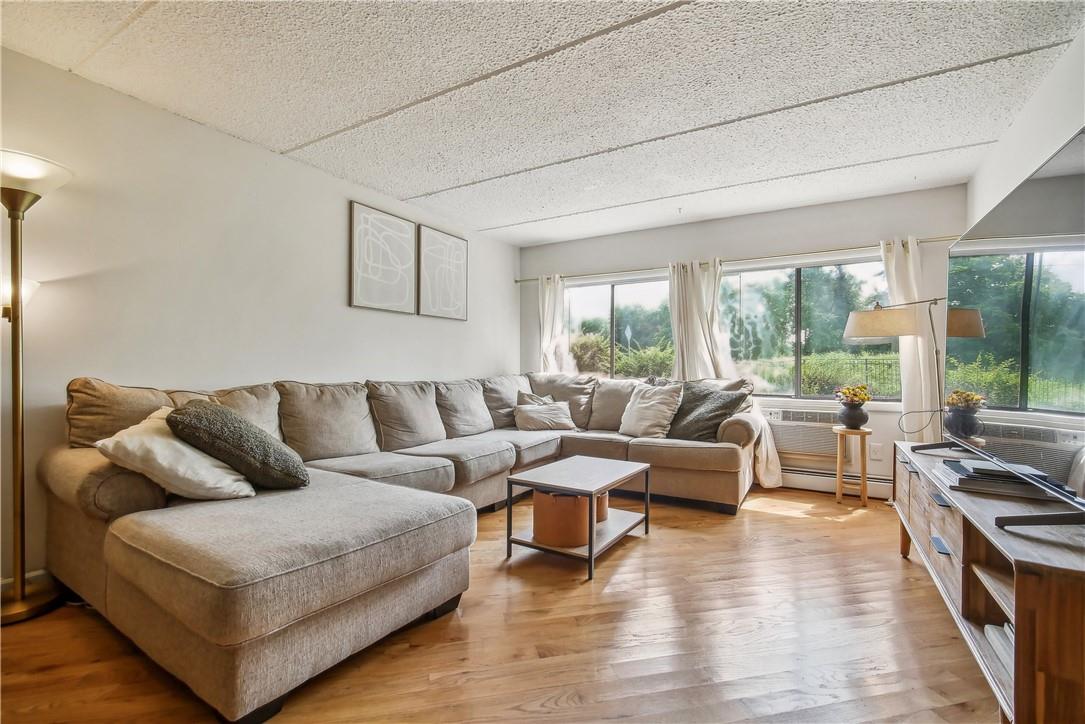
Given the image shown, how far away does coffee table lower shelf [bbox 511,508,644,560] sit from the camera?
244 centimetres

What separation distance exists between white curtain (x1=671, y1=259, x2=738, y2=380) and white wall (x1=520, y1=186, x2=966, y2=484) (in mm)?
179

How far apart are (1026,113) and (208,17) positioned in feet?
12.2

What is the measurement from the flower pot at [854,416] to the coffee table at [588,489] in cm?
184

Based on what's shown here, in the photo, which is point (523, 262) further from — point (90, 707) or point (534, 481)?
point (90, 707)

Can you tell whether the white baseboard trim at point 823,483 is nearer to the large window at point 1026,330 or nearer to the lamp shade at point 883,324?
the lamp shade at point 883,324

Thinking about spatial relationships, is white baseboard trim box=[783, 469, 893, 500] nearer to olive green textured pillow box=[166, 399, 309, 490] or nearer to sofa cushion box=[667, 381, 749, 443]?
sofa cushion box=[667, 381, 749, 443]

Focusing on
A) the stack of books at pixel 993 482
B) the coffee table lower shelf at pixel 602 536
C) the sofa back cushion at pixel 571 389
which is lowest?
the coffee table lower shelf at pixel 602 536

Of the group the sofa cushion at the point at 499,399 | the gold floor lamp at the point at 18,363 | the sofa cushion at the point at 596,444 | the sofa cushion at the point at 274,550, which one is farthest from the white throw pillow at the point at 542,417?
the gold floor lamp at the point at 18,363

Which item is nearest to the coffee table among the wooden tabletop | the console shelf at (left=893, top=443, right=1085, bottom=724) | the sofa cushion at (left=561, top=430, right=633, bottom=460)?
the wooden tabletop

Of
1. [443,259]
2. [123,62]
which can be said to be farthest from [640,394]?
[123,62]

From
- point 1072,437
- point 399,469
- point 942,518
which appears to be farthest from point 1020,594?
point 399,469

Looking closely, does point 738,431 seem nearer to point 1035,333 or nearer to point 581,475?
point 581,475

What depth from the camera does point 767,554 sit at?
2643 mm

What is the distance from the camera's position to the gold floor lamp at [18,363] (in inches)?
74.7
